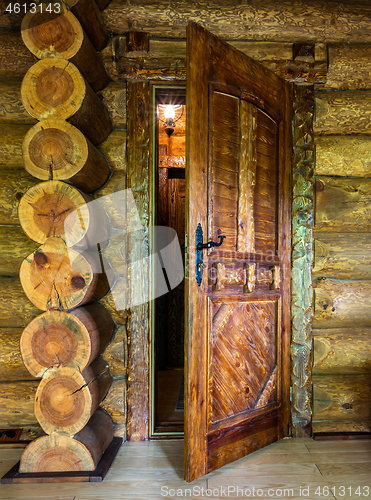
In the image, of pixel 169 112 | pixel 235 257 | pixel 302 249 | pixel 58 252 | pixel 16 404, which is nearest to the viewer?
pixel 58 252

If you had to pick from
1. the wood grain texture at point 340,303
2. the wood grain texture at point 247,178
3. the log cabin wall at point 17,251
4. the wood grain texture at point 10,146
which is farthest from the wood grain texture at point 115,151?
the wood grain texture at point 340,303

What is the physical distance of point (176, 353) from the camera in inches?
150

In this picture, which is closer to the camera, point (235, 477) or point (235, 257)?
point (235, 477)

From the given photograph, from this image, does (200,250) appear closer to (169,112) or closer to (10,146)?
(10,146)

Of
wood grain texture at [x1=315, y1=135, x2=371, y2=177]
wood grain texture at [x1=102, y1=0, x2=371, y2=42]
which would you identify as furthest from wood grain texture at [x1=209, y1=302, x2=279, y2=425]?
wood grain texture at [x1=102, y1=0, x2=371, y2=42]

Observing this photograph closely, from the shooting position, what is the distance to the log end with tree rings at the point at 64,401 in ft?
5.41

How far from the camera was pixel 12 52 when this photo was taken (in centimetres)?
206

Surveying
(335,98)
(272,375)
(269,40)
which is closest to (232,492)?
(272,375)

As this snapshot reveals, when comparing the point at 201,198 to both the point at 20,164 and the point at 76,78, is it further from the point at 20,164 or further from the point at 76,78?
the point at 20,164

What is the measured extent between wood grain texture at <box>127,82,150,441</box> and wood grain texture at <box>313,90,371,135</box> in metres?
1.21

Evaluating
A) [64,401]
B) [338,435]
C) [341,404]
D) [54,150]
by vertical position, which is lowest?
[338,435]

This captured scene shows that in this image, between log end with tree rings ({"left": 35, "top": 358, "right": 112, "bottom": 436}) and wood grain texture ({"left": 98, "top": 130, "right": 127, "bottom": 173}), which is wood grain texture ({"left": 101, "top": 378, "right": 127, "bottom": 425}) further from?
wood grain texture ({"left": 98, "top": 130, "right": 127, "bottom": 173})

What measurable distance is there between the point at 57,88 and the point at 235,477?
2.29 meters

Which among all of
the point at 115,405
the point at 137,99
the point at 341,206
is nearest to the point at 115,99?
the point at 137,99
